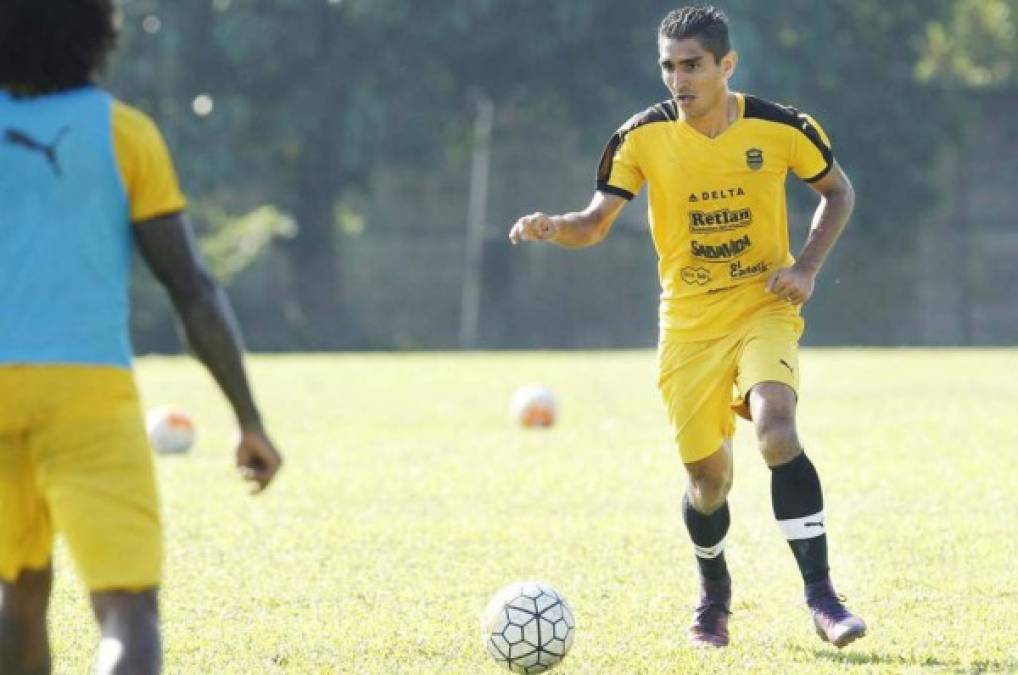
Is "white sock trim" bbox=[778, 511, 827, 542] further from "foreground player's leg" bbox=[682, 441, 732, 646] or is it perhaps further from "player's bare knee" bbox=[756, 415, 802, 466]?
"foreground player's leg" bbox=[682, 441, 732, 646]

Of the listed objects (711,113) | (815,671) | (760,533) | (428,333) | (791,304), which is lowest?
(428,333)

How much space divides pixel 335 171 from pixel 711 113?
122 feet

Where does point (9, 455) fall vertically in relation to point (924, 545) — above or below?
above

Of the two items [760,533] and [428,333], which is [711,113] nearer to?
[760,533]

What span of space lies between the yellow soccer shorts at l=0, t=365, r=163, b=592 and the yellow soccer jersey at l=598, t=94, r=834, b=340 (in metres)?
3.22

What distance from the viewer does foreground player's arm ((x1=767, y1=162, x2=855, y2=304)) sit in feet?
23.4

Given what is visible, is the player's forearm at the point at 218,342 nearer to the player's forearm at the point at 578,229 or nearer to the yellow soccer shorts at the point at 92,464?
the yellow soccer shorts at the point at 92,464

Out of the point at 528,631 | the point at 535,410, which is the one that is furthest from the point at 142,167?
the point at 535,410

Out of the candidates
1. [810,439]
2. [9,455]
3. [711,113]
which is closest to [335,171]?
[810,439]

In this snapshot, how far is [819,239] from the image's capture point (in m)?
7.35

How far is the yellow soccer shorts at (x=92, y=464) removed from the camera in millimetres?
4410

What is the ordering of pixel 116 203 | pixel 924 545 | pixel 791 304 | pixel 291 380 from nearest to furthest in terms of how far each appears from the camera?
pixel 116 203 → pixel 791 304 → pixel 924 545 → pixel 291 380

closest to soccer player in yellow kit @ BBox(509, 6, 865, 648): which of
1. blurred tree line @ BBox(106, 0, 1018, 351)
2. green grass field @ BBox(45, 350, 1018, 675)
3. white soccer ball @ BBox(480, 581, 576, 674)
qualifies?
green grass field @ BBox(45, 350, 1018, 675)

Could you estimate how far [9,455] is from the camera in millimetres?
4555
